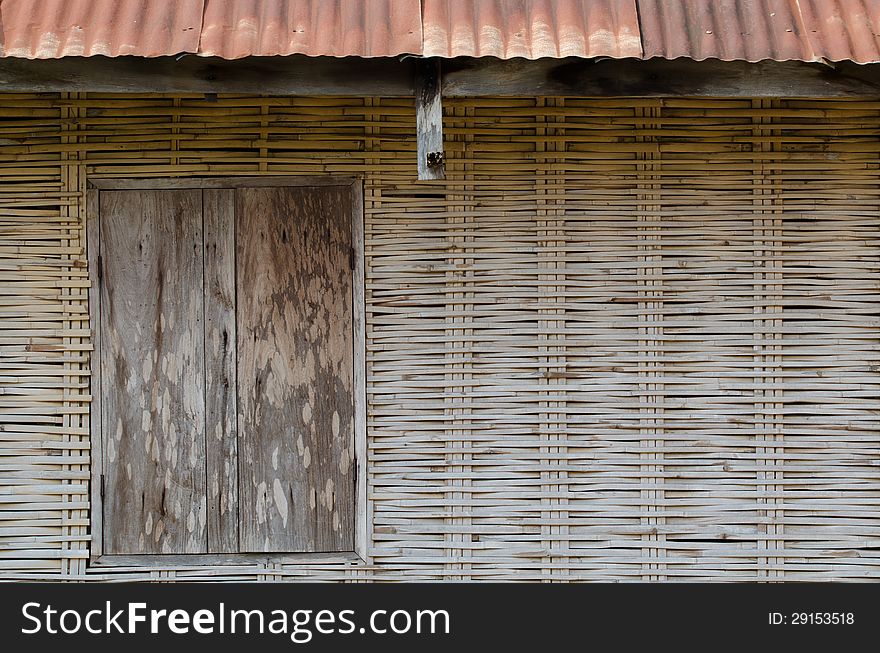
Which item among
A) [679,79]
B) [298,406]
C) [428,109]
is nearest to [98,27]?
[428,109]

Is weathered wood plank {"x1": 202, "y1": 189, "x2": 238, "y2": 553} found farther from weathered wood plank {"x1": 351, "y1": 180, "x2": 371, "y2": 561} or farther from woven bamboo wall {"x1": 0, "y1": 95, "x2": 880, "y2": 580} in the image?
weathered wood plank {"x1": 351, "y1": 180, "x2": 371, "y2": 561}

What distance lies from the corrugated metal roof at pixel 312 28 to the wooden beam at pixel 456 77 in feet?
0.33

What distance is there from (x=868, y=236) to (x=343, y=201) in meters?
2.72

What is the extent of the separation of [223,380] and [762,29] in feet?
10.1

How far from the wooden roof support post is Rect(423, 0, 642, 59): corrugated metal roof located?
132 mm

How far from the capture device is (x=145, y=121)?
4.84 meters

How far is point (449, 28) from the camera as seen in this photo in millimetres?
3994

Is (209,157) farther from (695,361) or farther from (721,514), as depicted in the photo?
(721,514)

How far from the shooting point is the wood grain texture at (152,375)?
190 inches

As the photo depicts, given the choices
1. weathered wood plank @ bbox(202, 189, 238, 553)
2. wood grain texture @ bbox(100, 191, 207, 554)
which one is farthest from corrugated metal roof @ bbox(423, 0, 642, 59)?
wood grain texture @ bbox(100, 191, 207, 554)

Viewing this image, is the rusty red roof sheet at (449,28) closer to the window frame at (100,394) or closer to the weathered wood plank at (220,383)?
the window frame at (100,394)

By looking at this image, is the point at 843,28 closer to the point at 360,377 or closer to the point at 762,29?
the point at 762,29

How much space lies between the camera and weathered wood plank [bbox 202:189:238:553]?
4828 mm

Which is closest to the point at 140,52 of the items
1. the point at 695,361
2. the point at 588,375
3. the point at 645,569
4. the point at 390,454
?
the point at 390,454
